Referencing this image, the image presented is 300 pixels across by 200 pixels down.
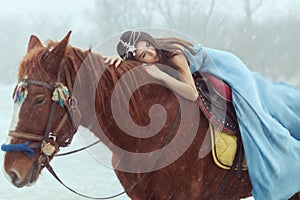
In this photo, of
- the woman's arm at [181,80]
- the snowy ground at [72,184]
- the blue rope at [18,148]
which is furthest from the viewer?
the snowy ground at [72,184]

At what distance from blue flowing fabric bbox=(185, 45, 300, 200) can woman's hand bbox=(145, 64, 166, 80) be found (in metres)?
0.14

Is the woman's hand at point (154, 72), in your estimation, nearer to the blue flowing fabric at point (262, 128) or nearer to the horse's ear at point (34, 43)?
the blue flowing fabric at point (262, 128)

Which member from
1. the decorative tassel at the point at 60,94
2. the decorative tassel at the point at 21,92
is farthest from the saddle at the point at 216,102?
the decorative tassel at the point at 21,92

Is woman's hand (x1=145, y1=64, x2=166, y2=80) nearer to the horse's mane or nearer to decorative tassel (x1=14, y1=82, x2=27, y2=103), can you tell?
the horse's mane

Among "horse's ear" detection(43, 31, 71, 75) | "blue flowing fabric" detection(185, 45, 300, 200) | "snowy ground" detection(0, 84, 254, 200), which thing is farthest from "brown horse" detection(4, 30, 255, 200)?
"snowy ground" detection(0, 84, 254, 200)

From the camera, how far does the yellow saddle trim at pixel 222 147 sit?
1752 mm

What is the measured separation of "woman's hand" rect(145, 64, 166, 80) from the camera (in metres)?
1.72

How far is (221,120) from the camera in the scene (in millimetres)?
1778

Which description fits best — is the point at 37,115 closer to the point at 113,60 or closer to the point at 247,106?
the point at 113,60

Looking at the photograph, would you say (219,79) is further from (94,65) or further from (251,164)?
(94,65)

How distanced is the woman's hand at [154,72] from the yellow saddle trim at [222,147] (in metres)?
0.26

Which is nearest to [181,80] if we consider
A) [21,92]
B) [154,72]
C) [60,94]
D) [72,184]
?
[154,72]

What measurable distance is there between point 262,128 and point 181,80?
1.27 feet

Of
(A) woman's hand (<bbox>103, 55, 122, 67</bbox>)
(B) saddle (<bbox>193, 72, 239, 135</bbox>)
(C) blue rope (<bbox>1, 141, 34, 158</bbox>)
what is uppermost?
(A) woman's hand (<bbox>103, 55, 122, 67</bbox>)
